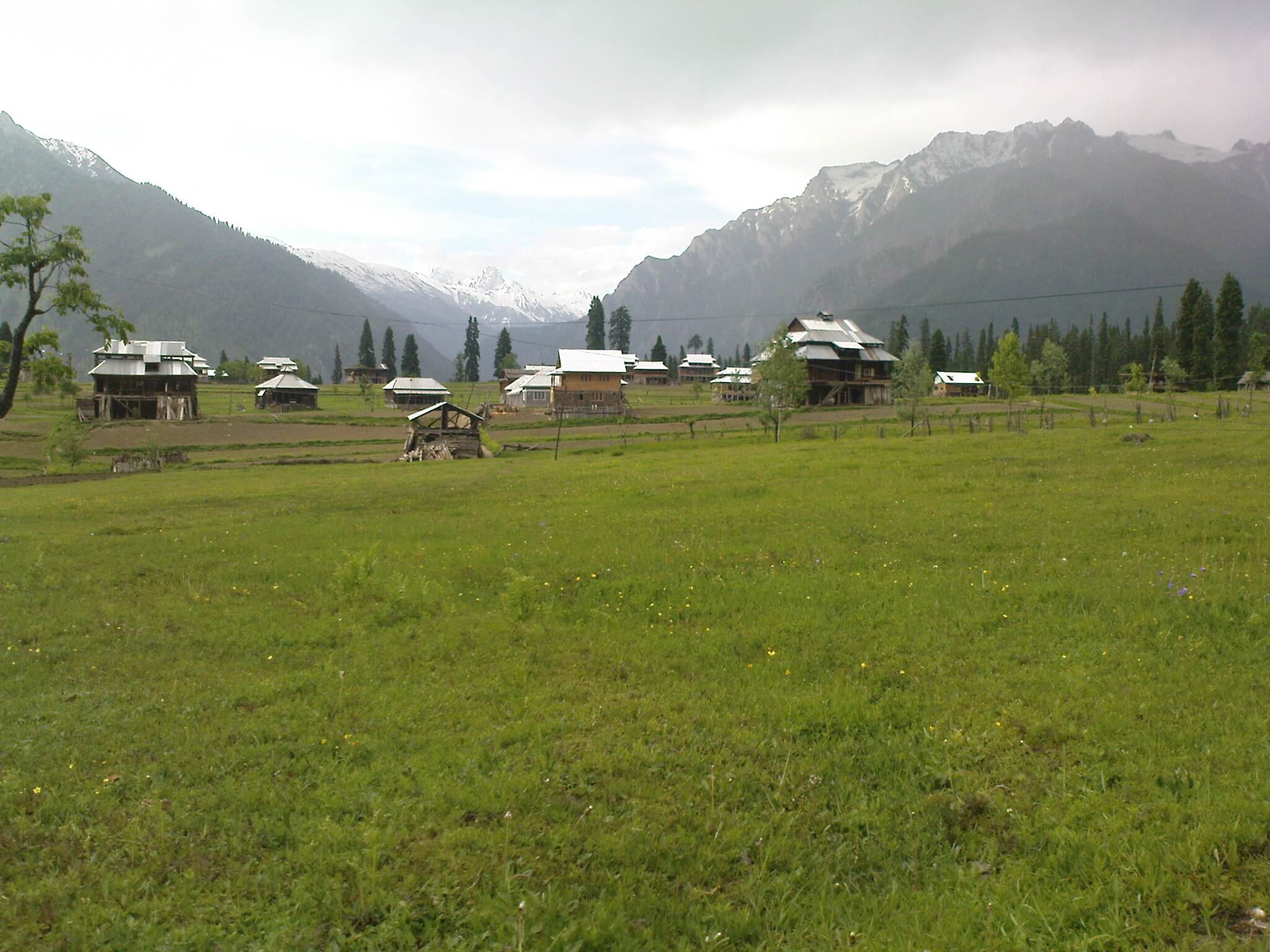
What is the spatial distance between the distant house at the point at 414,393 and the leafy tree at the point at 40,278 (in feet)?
320

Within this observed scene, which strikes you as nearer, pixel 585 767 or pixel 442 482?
pixel 585 767

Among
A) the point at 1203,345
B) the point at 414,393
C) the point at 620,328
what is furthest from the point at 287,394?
the point at 1203,345

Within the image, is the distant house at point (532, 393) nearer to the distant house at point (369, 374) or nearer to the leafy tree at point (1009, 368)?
the distant house at point (369, 374)

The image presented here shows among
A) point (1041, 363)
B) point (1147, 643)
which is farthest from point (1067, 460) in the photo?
point (1041, 363)

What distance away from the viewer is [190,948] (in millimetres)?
5328

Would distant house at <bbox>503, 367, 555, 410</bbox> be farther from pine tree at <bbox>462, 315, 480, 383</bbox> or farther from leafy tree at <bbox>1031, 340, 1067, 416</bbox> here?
leafy tree at <bbox>1031, 340, 1067, 416</bbox>

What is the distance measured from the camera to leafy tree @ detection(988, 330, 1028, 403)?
71688 millimetres

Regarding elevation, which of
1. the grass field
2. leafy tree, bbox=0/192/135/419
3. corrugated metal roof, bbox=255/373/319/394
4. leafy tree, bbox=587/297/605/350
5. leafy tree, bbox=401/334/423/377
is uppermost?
leafy tree, bbox=587/297/605/350

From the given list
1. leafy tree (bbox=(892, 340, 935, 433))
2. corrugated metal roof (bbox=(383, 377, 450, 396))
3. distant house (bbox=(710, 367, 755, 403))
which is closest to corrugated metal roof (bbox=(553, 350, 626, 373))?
distant house (bbox=(710, 367, 755, 403))

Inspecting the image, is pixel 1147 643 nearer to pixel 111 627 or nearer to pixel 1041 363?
pixel 111 627

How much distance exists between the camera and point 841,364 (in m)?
94.9

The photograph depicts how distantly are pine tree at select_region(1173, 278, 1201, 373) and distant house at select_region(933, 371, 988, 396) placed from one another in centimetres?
4005

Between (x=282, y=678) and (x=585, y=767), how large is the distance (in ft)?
15.3

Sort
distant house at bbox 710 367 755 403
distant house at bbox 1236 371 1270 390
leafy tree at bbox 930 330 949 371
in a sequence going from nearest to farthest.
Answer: distant house at bbox 1236 371 1270 390
distant house at bbox 710 367 755 403
leafy tree at bbox 930 330 949 371
